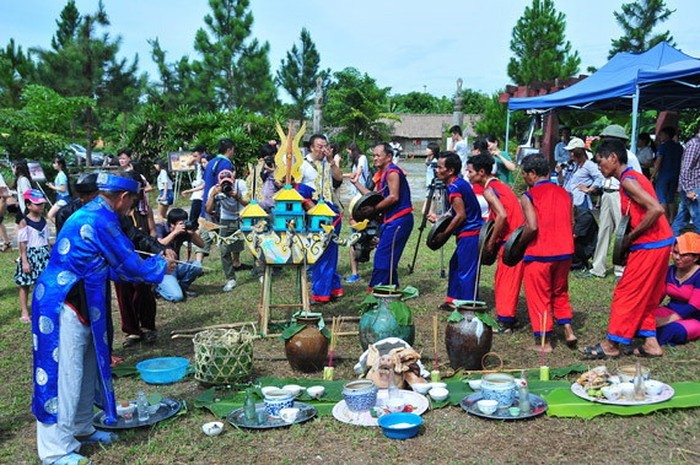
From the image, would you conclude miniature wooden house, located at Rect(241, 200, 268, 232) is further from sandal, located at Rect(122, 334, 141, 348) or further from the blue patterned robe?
the blue patterned robe

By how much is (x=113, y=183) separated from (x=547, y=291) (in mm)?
3797

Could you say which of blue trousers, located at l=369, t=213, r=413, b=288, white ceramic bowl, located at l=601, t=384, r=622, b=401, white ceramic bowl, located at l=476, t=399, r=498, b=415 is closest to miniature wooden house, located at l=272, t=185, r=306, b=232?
blue trousers, located at l=369, t=213, r=413, b=288

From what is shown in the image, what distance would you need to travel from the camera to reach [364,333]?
5188 mm

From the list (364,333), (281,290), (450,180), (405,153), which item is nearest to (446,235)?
(450,180)

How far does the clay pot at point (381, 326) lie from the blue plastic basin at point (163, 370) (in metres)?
1.56

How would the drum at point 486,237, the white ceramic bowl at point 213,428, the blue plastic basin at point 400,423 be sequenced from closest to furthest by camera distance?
1. the blue plastic basin at point 400,423
2. the white ceramic bowl at point 213,428
3. the drum at point 486,237

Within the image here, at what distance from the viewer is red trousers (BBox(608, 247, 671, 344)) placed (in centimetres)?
497

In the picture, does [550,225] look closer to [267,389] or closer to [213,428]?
[267,389]

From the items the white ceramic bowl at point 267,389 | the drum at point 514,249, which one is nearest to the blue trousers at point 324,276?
the drum at point 514,249

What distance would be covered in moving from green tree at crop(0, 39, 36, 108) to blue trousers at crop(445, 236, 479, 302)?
2284 centimetres

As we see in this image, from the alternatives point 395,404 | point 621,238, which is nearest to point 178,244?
point 395,404

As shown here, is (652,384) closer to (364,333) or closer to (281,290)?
(364,333)

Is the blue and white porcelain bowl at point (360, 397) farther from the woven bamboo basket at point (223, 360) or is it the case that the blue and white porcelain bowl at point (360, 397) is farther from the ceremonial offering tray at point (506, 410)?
the woven bamboo basket at point (223, 360)

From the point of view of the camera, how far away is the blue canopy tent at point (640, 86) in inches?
372
